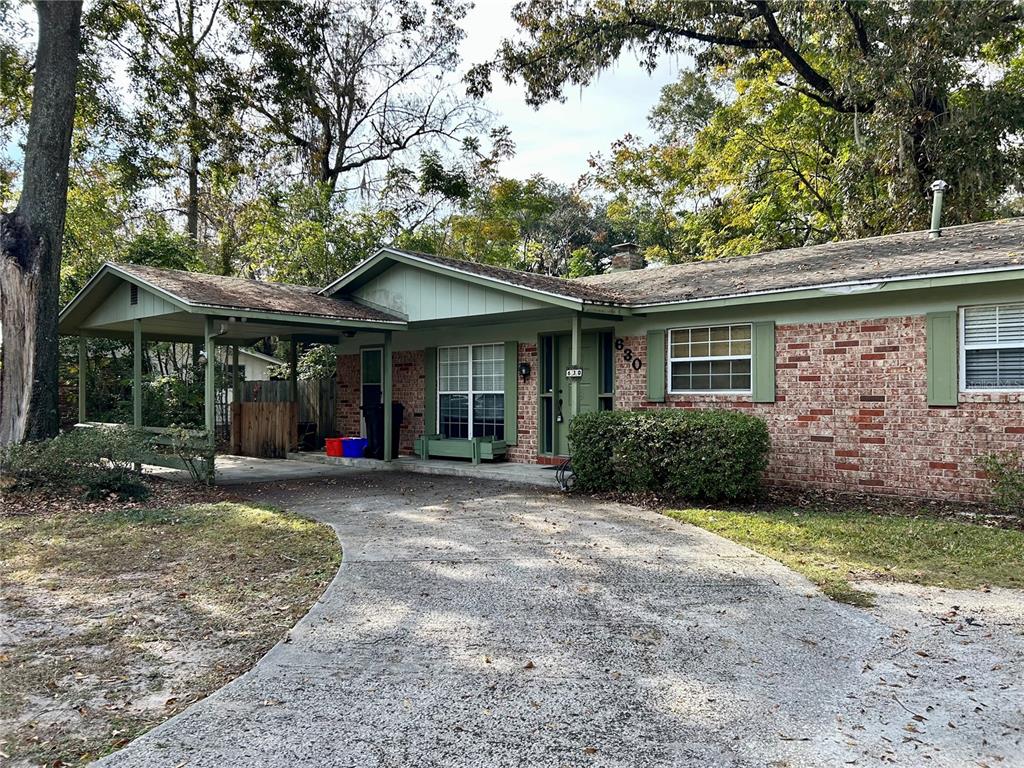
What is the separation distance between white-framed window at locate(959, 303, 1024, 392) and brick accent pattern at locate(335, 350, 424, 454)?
9453 millimetres

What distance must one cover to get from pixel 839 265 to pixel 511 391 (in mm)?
5730

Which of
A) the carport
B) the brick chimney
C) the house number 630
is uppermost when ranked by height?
the brick chimney

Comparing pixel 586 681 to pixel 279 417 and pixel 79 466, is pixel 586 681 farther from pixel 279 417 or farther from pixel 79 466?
pixel 279 417

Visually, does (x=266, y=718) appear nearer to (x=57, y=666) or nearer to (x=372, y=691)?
(x=372, y=691)

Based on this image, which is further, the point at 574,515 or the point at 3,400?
the point at 3,400

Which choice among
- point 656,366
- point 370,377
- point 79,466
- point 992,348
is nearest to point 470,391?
point 370,377

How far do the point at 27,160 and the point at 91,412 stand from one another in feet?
29.6

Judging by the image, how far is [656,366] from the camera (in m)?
10.8

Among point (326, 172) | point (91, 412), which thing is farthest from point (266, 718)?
point (326, 172)

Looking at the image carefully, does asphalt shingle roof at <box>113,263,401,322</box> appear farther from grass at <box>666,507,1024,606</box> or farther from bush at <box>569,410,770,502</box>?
grass at <box>666,507,1024,606</box>

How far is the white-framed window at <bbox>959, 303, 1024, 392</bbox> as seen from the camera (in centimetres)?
790

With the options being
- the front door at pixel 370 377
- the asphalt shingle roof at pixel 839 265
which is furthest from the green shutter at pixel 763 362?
the front door at pixel 370 377

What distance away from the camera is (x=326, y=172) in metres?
25.2

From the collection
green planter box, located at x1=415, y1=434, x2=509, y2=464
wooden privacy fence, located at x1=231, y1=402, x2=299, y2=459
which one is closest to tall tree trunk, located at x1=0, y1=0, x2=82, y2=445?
wooden privacy fence, located at x1=231, y1=402, x2=299, y2=459
